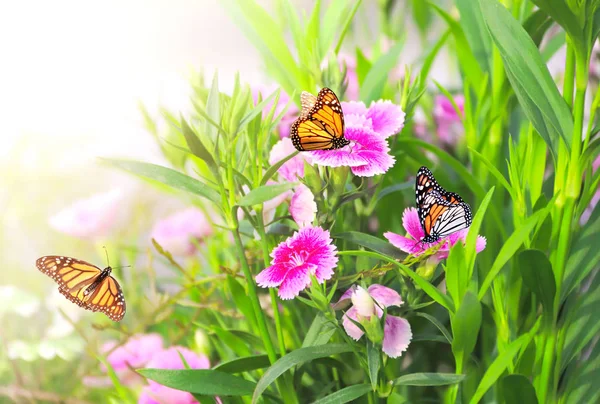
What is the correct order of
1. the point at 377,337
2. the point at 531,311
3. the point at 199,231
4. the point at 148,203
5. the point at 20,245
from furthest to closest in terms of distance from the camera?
the point at 20,245 < the point at 148,203 < the point at 199,231 < the point at 531,311 < the point at 377,337

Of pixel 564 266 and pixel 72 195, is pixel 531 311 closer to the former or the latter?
pixel 564 266

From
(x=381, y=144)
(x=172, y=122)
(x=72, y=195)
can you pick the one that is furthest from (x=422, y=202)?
(x=72, y=195)

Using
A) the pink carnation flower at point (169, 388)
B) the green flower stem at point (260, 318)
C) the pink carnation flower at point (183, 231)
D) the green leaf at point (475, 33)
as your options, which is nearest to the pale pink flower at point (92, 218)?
the pink carnation flower at point (183, 231)

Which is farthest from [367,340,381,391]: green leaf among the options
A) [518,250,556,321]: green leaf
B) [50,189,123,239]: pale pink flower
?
[50,189,123,239]: pale pink flower

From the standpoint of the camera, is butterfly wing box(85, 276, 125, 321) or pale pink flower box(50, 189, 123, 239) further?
pale pink flower box(50, 189, 123, 239)

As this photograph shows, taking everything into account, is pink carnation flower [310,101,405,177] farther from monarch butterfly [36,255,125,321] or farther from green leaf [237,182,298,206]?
monarch butterfly [36,255,125,321]

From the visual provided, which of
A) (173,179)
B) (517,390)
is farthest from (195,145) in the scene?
(517,390)
